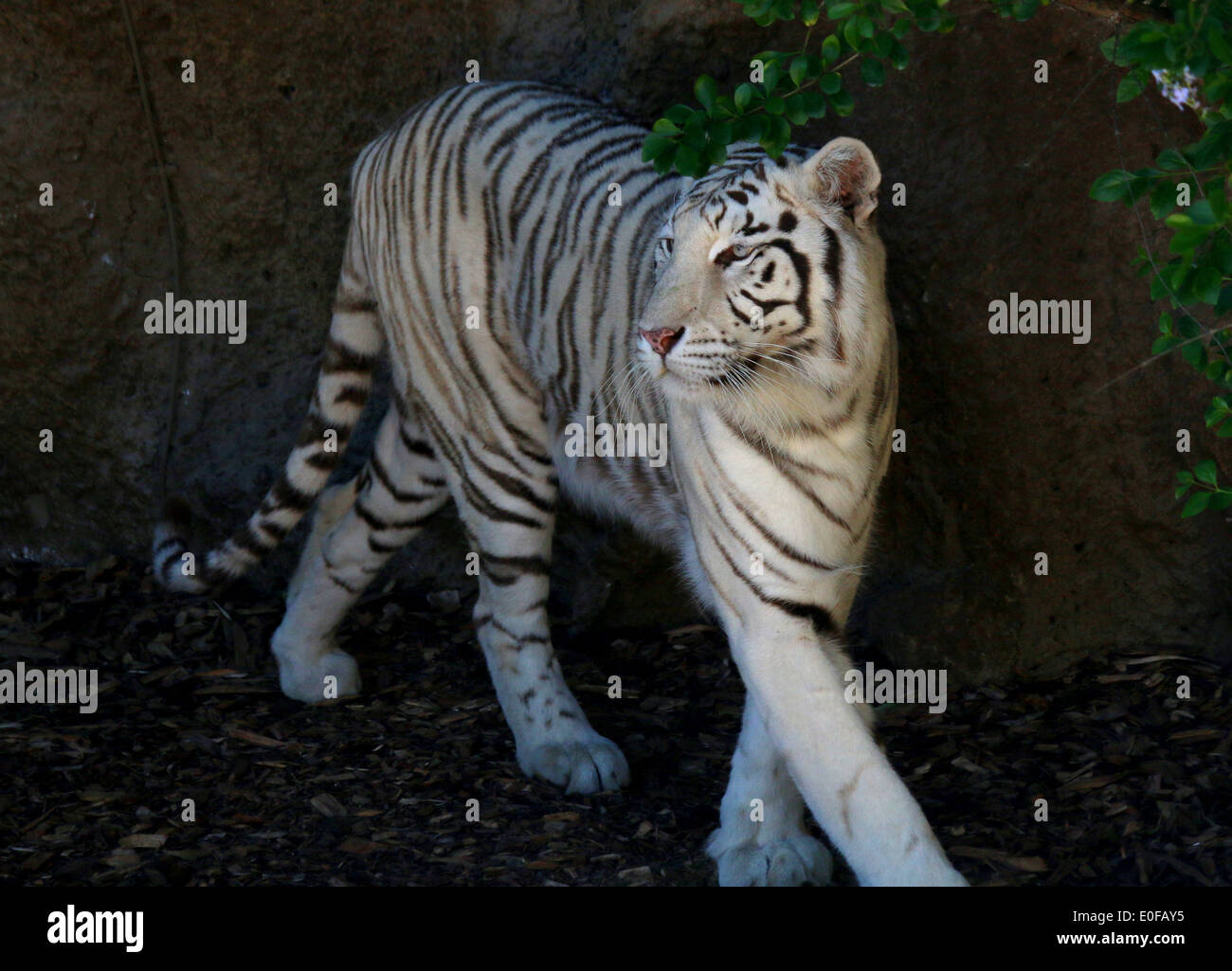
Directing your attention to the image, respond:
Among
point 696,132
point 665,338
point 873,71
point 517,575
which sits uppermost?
point 873,71

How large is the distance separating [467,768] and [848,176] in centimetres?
188

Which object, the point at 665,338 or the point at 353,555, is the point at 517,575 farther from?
the point at 665,338

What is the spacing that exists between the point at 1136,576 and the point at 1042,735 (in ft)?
1.73

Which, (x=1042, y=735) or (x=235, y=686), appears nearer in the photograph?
(x=1042, y=735)

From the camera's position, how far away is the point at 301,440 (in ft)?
13.5

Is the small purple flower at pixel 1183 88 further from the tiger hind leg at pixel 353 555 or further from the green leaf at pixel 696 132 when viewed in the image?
the tiger hind leg at pixel 353 555

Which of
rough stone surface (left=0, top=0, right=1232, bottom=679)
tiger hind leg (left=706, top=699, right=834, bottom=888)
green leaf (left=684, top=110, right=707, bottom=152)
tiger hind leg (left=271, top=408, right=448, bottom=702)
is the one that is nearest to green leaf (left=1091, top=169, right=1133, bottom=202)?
green leaf (left=684, top=110, right=707, bottom=152)

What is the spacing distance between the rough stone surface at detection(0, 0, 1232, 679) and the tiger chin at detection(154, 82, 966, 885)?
51 centimetres

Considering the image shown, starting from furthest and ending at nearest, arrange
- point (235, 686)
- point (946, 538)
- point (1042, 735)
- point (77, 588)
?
point (77, 588), point (235, 686), point (946, 538), point (1042, 735)

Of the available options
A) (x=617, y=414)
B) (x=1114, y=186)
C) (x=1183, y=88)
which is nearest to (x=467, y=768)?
Answer: (x=617, y=414)

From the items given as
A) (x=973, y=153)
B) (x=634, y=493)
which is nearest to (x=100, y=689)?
(x=634, y=493)

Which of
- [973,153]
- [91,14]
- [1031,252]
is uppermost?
[91,14]

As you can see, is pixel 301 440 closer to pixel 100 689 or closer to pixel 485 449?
pixel 485 449

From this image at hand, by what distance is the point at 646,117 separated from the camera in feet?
13.3
